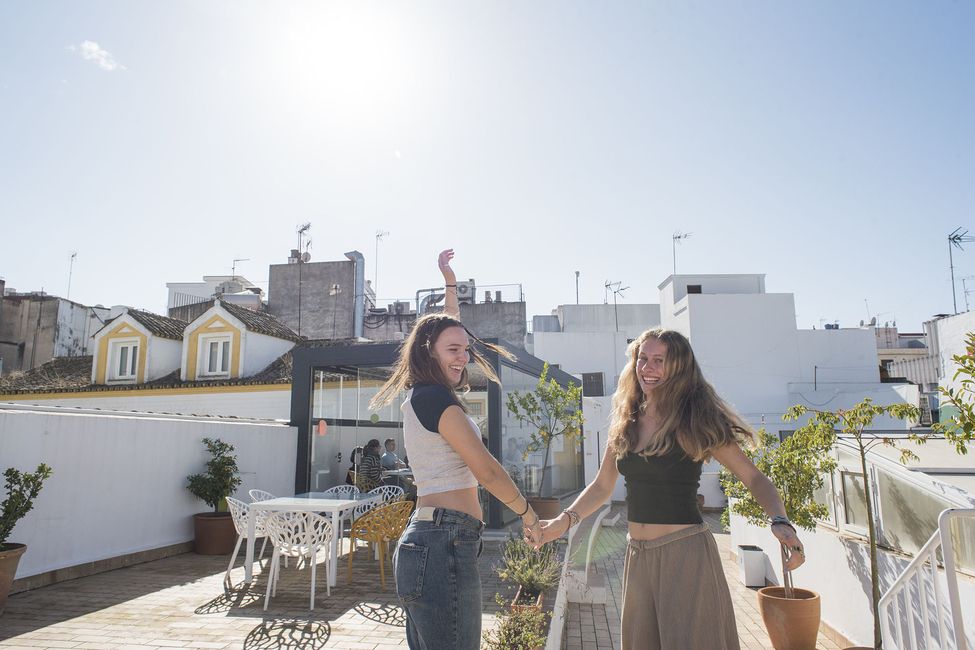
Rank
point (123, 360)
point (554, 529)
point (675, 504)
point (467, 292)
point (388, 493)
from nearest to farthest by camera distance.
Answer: point (675, 504), point (554, 529), point (388, 493), point (123, 360), point (467, 292)

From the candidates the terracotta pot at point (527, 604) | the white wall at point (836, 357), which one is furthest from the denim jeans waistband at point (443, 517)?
the white wall at point (836, 357)

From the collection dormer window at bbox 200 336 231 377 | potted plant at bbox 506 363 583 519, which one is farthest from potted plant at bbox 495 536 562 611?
dormer window at bbox 200 336 231 377

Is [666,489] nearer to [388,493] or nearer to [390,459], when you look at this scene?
Answer: [388,493]

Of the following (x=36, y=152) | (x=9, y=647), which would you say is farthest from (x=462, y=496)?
(x=36, y=152)

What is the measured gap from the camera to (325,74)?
21.0ft

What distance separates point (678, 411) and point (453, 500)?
952 mm

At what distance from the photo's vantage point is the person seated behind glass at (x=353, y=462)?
10566 mm

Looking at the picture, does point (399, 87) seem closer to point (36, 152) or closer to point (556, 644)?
point (36, 152)

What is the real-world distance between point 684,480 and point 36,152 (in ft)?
29.2

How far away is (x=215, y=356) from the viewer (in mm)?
16859

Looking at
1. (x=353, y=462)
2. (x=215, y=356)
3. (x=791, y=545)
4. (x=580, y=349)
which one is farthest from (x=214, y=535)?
(x=580, y=349)

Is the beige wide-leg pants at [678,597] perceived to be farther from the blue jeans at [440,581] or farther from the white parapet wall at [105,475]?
the white parapet wall at [105,475]

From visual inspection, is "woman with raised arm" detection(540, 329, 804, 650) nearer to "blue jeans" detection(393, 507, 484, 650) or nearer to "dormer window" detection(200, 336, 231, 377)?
"blue jeans" detection(393, 507, 484, 650)

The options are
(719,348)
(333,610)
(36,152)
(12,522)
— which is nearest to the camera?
(12,522)
